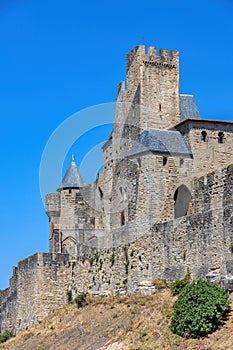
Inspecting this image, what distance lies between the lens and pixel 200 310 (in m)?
31.9

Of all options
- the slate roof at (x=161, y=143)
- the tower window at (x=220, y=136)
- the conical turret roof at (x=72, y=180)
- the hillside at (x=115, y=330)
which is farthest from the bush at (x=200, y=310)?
the conical turret roof at (x=72, y=180)

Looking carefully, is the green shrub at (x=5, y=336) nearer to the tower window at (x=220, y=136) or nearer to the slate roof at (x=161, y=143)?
the slate roof at (x=161, y=143)

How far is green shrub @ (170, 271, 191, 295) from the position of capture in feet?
124

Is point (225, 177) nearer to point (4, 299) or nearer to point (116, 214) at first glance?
point (116, 214)

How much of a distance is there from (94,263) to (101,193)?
11094mm

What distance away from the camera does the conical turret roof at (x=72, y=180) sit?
56.4 metres

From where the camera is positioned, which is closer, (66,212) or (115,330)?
(115,330)

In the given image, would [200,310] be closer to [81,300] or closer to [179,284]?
[179,284]

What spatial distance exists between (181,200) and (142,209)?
8.85 ft

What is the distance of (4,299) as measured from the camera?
181ft

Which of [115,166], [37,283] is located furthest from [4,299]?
[115,166]

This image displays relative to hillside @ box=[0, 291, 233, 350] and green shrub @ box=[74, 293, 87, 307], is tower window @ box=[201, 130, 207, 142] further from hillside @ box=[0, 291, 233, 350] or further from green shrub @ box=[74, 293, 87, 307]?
green shrub @ box=[74, 293, 87, 307]

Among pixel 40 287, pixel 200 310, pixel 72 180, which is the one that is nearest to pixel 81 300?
pixel 40 287

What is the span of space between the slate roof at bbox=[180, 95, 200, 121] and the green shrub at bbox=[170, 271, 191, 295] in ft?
52.1
